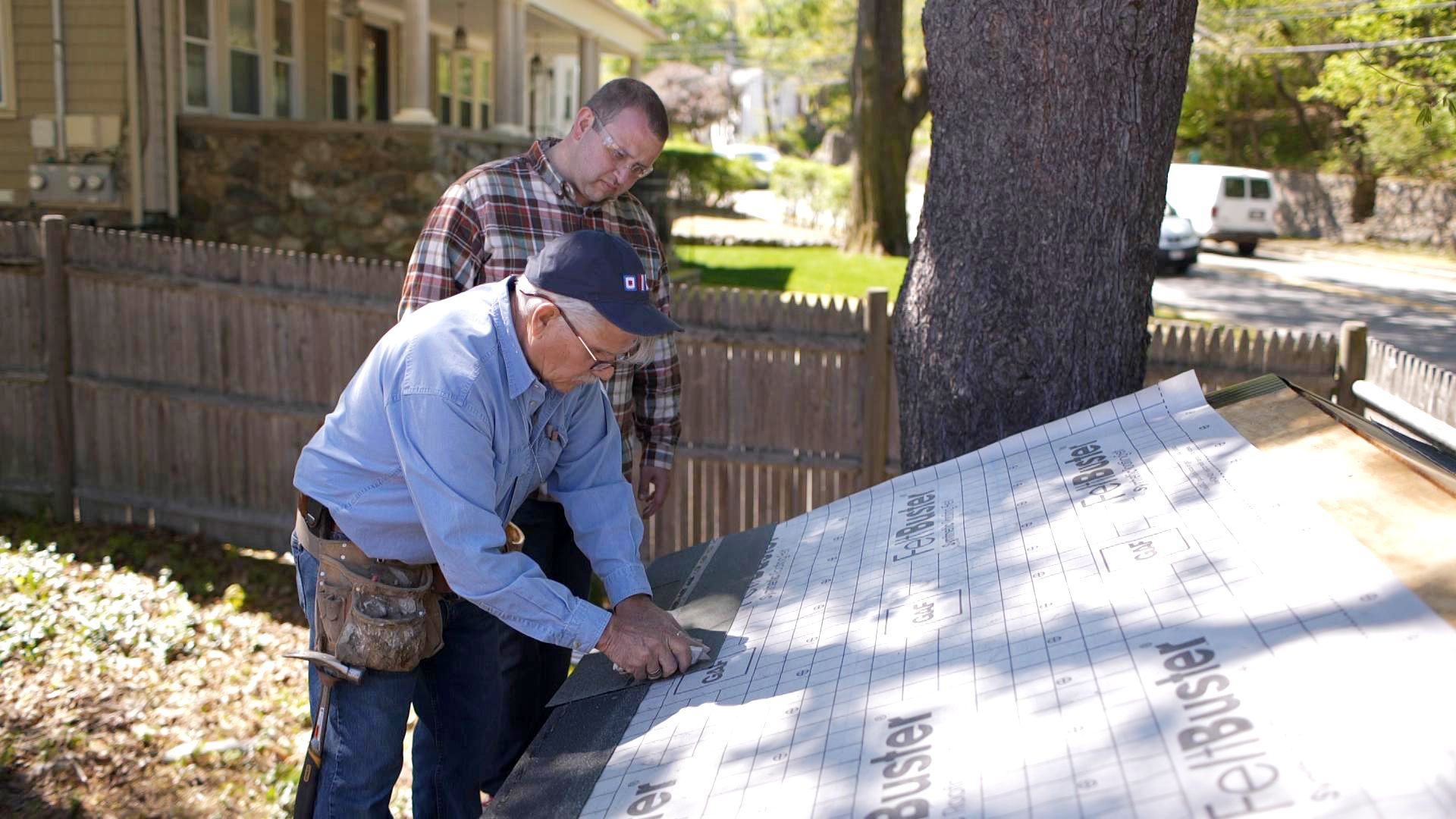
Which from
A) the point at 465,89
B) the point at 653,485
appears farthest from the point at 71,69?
the point at 465,89

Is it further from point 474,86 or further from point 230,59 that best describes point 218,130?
point 474,86

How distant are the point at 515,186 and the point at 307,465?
1.05 m

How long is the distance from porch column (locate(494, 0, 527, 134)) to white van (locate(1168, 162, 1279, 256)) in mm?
14690

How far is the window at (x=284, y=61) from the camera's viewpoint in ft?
45.5

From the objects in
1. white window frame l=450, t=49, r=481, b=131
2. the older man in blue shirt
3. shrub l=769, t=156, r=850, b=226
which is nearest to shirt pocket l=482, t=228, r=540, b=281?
the older man in blue shirt

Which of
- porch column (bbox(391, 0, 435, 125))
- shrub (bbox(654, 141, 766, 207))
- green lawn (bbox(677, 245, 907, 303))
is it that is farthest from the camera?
shrub (bbox(654, 141, 766, 207))

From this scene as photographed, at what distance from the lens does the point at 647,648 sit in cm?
233

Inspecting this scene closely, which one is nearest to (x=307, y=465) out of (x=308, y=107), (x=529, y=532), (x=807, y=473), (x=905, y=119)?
(x=529, y=532)

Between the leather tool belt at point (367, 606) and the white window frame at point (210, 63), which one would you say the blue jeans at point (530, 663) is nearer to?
the leather tool belt at point (367, 606)

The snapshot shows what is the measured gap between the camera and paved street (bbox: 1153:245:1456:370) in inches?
607

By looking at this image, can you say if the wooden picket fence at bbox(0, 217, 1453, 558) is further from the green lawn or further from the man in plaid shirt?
the green lawn

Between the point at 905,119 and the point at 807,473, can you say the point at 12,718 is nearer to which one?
the point at 807,473

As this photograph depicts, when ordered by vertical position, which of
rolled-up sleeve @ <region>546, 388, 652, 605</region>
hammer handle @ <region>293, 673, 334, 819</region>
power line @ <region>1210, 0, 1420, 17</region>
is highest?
power line @ <region>1210, 0, 1420, 17</region>

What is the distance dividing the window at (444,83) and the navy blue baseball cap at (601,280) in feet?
58.5
